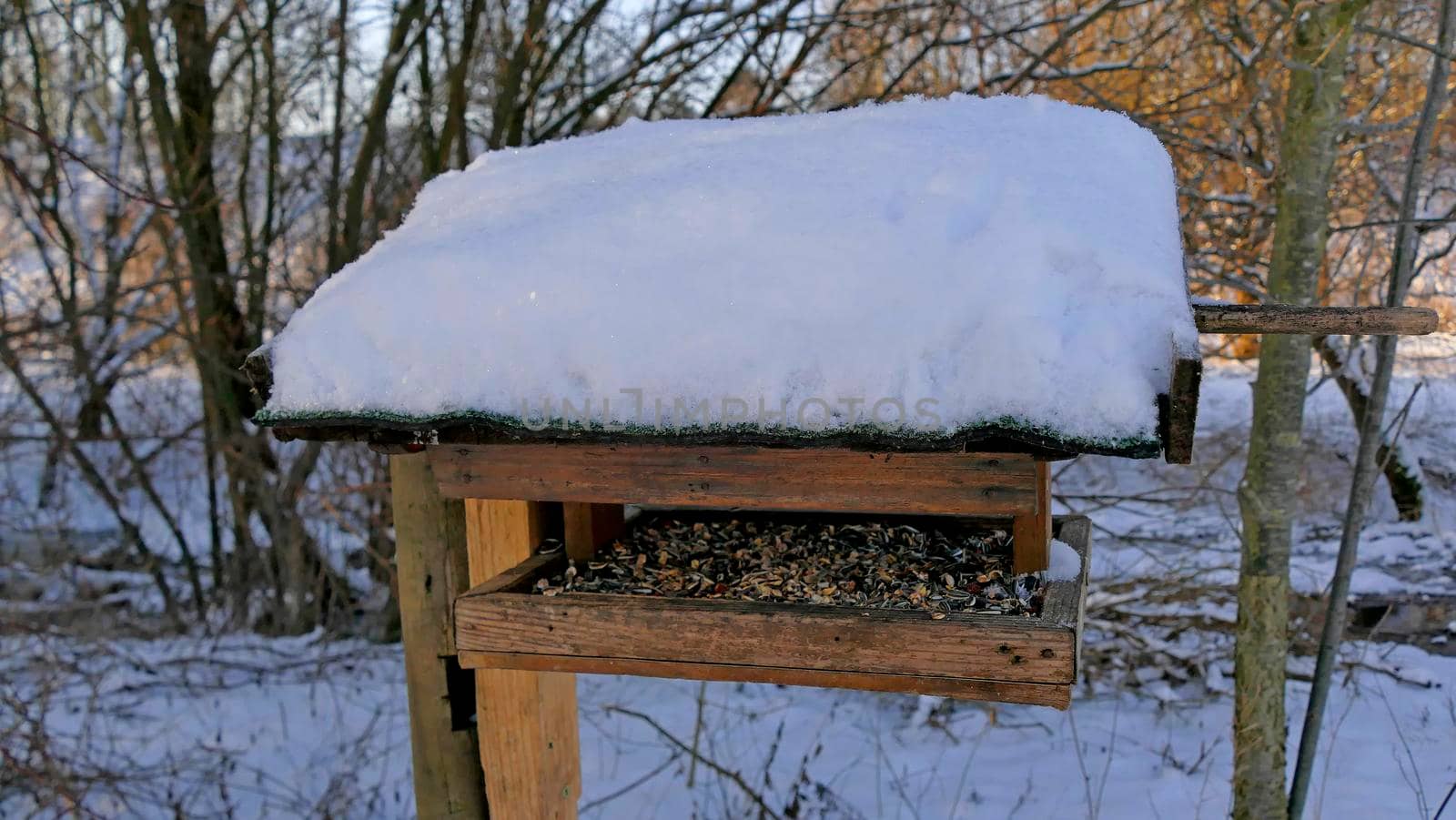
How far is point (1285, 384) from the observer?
2982 mm

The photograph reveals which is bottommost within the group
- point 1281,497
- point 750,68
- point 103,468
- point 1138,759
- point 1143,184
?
point 1138,759

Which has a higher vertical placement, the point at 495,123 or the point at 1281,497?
the point at 495,123

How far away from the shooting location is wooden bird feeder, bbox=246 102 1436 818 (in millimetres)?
1535

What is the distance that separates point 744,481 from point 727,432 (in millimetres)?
268

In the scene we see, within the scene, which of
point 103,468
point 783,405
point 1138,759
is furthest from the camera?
point 103,468

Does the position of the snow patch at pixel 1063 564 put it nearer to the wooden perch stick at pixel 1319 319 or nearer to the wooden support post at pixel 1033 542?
the wooden support post at pixel 1033 542

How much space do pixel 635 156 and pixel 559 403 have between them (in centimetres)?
71

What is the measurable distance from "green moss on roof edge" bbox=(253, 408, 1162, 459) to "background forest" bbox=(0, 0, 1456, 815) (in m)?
2.83

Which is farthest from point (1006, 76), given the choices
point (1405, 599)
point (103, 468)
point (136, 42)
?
point (103, 468)

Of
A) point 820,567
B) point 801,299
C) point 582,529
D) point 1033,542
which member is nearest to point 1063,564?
point 1033,542

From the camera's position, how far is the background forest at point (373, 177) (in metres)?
4.73

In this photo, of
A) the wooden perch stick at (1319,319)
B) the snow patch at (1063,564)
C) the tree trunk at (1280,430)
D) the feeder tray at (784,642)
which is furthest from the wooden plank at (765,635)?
the tree trunk at (1280,430)

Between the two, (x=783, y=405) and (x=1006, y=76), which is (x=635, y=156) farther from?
(x=1006, y=76)

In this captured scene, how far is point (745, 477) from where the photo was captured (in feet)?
5.76
